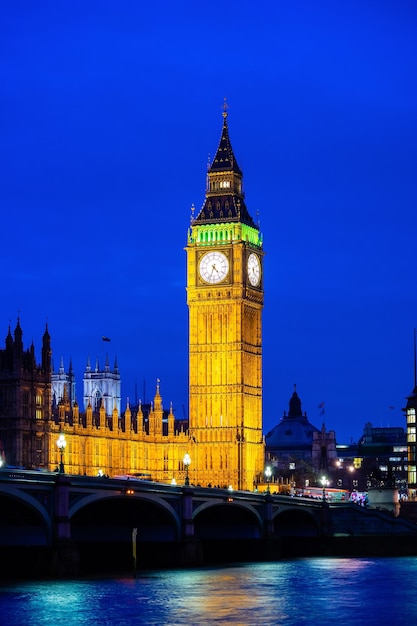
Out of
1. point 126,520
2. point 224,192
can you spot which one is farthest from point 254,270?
point 126,520

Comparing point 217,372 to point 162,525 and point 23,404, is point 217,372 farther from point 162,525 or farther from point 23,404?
point 162,525

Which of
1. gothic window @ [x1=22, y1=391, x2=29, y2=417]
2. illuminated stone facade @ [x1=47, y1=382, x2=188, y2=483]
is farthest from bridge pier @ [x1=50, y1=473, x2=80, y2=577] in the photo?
illuminated stone facade @ [x1=47, y1=382, x2=188, y2=483]

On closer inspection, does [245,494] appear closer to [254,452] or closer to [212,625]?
[212,625]

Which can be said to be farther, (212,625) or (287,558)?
(287,558)

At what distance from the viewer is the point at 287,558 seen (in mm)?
107812

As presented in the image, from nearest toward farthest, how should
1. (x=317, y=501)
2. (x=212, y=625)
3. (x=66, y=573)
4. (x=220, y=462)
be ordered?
(x=212, y=625) < (x=66, y=573) < (x=317, y=501) < (x=220, y=462)

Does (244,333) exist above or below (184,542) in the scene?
above

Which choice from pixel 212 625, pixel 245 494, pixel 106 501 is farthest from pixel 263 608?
pixel 245 494

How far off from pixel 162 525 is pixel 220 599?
2206 centimetres

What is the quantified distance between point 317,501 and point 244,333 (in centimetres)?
3836

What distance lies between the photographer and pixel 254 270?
15775 cm

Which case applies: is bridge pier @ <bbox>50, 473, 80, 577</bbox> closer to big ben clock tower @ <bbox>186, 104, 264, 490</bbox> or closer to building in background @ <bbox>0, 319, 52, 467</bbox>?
building in background @ <bbox>0, 319, 52, 467</bbox>

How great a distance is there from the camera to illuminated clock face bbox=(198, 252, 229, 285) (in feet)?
507

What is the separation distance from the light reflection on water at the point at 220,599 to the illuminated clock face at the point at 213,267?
66.5 metres
